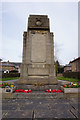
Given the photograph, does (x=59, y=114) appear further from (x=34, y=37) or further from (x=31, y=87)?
(x=34, y=37)

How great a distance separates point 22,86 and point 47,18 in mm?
7496

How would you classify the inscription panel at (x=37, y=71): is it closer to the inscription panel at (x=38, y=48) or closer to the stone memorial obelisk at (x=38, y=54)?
the stone memorial obelisk at (x=38, y=54)

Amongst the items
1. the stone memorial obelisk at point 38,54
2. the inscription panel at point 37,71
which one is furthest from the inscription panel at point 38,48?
the inscription panel at point 37,71

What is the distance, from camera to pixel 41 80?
25.4 ft

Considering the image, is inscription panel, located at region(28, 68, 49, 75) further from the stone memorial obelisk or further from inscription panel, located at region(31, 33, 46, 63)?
inscription panel, located at region(31, 33, 46, 63)

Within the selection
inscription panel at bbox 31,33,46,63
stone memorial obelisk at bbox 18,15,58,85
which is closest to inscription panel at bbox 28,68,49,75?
stone memorial obelisk at bbox 18,15,58,85

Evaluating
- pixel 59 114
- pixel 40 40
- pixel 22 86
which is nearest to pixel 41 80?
pixel 22 86

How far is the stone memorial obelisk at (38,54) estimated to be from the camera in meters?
7.85

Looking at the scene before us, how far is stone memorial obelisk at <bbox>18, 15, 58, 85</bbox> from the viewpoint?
7852 mm

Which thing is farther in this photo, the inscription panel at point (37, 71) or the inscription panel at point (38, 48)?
the inscription panel at point (38, 48)

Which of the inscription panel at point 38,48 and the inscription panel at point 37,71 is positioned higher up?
the inscription panel at point 38,48

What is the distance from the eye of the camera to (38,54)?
27.5ft

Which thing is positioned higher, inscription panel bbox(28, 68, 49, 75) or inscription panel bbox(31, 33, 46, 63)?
inscription panel bbox(31, 33, 46, 63)

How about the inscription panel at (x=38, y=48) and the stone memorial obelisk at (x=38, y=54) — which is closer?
the stone memorial obelisk at (x=38, y=54)
